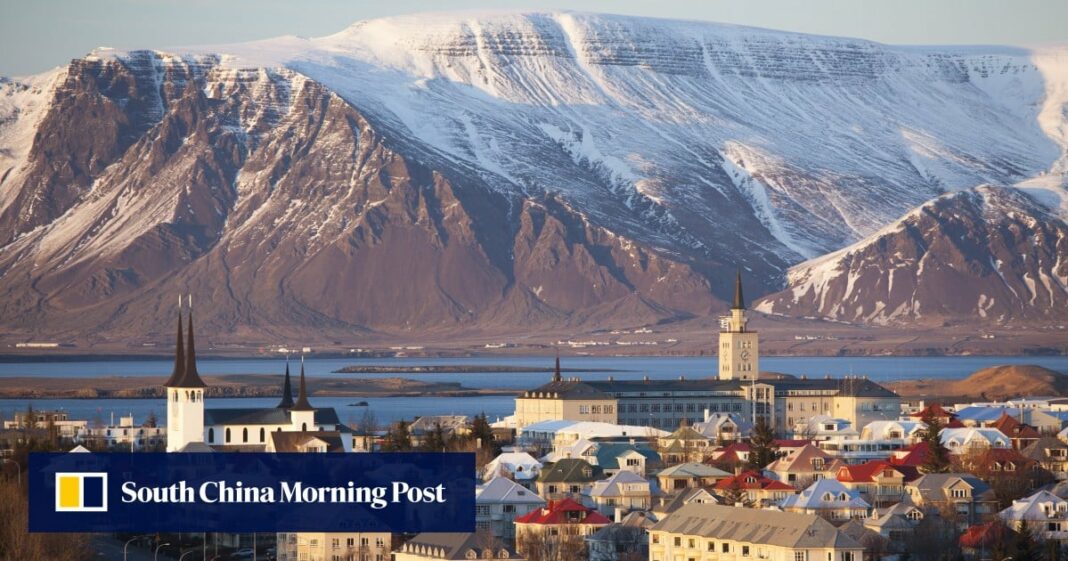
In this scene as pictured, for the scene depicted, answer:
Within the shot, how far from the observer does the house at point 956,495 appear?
97250mm

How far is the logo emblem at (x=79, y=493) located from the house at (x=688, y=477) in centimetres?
3965

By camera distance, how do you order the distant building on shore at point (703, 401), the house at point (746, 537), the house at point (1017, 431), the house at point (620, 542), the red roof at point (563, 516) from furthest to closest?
the distant building on shore at point (703, 401) → the house at point (1017, 431) → the red roof at point (563, 516) → the house at point (620, 542) → the house at point (746, 537)

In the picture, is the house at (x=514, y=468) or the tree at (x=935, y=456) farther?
the tree at (x=935, y=456)

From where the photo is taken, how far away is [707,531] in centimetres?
8519

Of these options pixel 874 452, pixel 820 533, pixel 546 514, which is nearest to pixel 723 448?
pixel 874 452

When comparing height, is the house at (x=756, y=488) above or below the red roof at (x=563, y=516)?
above

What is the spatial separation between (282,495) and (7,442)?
60.5 m

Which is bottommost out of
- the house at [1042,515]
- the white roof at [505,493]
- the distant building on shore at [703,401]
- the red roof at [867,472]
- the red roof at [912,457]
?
the house at [1042,515]

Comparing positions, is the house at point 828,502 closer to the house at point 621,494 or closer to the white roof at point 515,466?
the house at point 621,494

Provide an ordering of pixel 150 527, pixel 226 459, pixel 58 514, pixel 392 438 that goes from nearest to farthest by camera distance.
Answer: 1. pixel 58 514
2. pixel 150 527
3. pixel 226 459
4. pixel 392 438

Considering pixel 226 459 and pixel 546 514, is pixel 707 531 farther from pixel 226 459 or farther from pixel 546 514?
pixel 226 459

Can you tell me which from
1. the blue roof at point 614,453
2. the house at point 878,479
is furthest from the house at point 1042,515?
the blue roof at point 614,453

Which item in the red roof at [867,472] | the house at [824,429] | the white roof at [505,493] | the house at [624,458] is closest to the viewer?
the white roof at [505,493]

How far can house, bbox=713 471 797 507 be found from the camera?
98.2 meters
